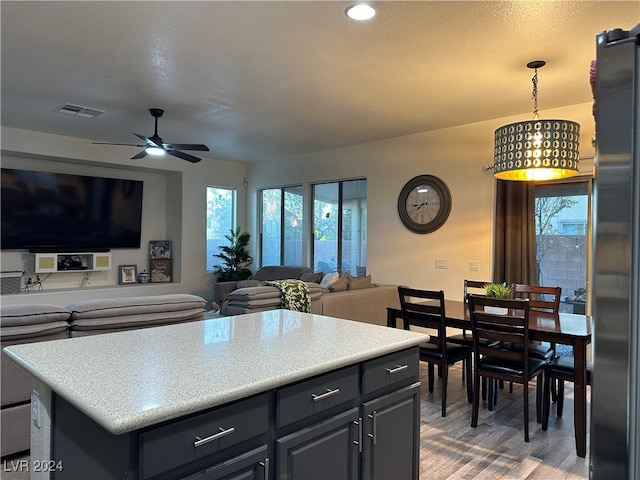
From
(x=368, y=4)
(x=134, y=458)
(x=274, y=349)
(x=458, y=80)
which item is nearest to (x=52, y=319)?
(x=274, y=349)

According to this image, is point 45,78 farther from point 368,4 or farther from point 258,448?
point 258,448

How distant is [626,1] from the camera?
248 cm

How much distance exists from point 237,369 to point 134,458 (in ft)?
1.43

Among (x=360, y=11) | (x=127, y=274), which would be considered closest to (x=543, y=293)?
(x=360, y=11)

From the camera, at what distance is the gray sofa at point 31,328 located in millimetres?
2449

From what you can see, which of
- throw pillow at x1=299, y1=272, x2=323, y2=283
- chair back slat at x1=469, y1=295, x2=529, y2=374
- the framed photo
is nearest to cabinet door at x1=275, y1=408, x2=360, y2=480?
chair back slat at x1=469, y1=295, x2=529, y2=374

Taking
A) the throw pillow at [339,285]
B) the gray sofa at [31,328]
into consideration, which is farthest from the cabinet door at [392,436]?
the throw pillow at [339,285]

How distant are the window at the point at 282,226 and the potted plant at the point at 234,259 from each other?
35 cm

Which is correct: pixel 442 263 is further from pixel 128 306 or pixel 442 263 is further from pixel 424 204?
pixel 128 306

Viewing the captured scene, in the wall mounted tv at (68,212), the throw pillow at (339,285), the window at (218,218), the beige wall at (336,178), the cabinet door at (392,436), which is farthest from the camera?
the window at (218,218)

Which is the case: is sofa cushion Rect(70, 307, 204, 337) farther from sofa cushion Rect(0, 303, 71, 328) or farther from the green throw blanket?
the green throw blanket

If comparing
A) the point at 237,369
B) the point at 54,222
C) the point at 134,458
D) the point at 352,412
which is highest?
the point at 54,222

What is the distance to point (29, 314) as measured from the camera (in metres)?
2.46

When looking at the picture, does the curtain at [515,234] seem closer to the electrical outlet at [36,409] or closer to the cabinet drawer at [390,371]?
the cabinet drawer at [390,371]
